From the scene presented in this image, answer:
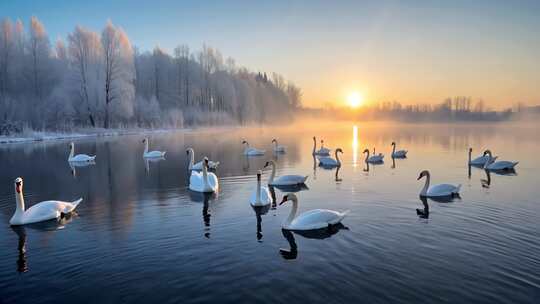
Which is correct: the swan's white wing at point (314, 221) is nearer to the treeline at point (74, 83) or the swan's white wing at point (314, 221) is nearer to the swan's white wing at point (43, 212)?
the swan's white wing at point (43, 212)

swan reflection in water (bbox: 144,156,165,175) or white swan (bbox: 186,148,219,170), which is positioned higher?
white swan (bbox: 186,148,219,170)

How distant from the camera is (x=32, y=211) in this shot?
981 centimetres

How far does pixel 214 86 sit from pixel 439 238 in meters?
72.0

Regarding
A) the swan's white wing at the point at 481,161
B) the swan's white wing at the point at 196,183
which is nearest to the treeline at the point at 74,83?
the swan's white wing at the point at 196,183

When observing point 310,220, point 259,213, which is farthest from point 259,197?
point 310,220

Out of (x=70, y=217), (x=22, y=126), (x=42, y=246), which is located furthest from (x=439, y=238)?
(x=22, y=126)

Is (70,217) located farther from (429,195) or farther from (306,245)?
(429,195)

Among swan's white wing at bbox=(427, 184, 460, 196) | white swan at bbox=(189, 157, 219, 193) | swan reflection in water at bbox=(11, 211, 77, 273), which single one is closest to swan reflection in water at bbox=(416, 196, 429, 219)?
swan's white wing at bbox=(427, 184, 460, 196)

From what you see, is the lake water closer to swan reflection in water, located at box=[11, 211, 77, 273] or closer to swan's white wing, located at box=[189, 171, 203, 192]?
swan reflection in water, located at box=[11, 211, 77, 273]

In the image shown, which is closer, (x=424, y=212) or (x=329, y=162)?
(x=424, y=212)

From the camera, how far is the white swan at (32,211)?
31.4 ft

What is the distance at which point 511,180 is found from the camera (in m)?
16.3

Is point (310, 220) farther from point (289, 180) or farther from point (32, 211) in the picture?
point (32, 211)

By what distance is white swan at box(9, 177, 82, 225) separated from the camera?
958 cm
